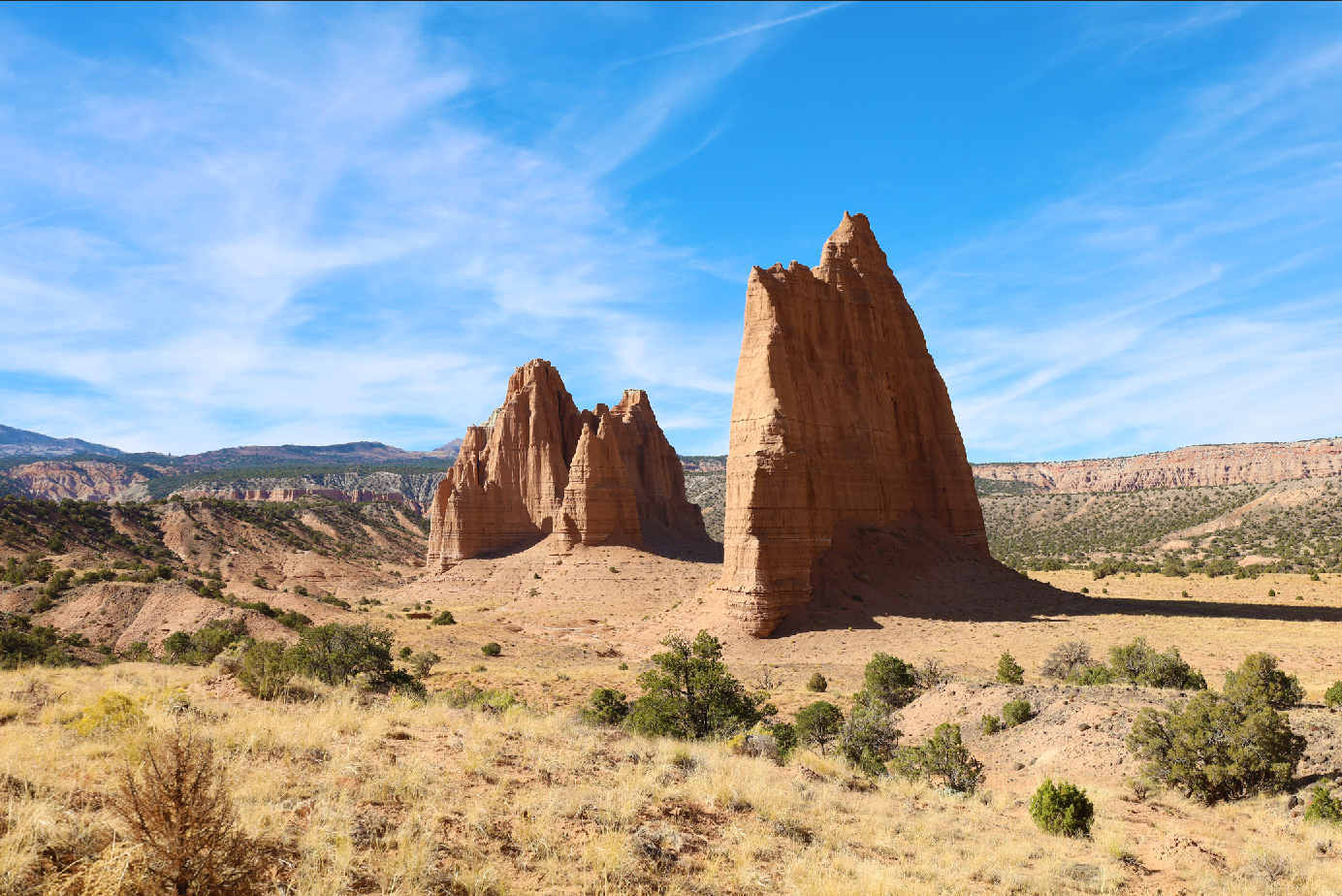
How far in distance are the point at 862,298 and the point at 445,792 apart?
42.2 metres

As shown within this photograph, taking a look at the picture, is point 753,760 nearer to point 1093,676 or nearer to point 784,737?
point 784,737

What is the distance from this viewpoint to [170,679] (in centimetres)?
1542

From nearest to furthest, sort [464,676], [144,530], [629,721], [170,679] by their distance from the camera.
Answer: [170,679], [629,721], [464,676], [144,530]

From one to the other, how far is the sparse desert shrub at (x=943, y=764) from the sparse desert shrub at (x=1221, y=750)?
387 cm

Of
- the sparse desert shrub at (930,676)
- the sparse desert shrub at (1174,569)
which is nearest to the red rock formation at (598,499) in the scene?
the sparse desert shrub at (930,676)

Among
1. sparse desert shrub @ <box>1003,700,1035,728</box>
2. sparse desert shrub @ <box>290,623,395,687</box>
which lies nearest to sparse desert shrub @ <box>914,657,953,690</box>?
sparse desert shrub @ <box>1003,700,1035,728</box>

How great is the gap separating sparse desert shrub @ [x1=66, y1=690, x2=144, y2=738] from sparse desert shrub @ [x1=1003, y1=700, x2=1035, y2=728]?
2033cm

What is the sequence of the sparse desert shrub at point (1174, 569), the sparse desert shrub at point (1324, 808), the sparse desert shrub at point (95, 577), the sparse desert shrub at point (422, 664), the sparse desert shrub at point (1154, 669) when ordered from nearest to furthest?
the sparse desert shrub at point (1324, 808)
the sparse desert shrub at point (1154, 669)
the sparse desert shrub at point (422, 664)
the sparse desert shrub at point (95, 577)
the sparse desert shrub at point (1174, 569)

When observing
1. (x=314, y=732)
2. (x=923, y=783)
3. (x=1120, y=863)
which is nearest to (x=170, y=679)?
(x=314, y=732)

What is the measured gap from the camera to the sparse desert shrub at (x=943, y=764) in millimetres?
14180

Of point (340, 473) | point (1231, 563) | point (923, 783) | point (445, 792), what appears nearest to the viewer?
point (445, 792)

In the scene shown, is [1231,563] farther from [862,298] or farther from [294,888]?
[294,888]

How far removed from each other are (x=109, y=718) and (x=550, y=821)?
262 inches

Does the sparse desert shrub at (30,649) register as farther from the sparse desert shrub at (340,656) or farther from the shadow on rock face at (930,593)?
the shadow on rock face at (930,593)
